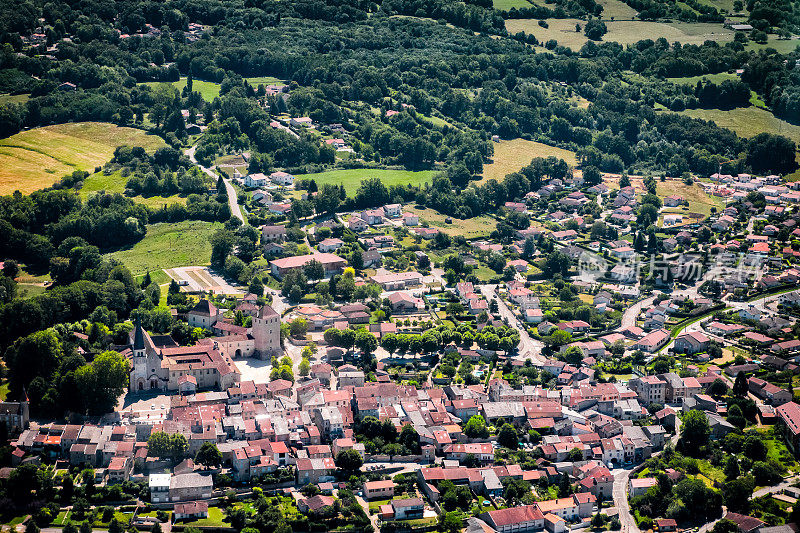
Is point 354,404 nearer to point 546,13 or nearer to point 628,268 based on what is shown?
point 628,268

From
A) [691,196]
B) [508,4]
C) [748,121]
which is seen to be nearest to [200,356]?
[691,196]

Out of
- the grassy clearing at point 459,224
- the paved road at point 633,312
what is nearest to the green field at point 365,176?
the grassy clearing at point 459,224

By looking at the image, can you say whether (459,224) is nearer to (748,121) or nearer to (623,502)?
(748,121)

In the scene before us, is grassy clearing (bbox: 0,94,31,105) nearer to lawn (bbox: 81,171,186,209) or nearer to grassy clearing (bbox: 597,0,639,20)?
lawn (bbox: 81,171,186,209)

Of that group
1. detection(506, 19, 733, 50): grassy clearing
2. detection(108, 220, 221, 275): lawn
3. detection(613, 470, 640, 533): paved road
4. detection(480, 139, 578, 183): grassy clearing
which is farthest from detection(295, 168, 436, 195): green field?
detection(613, 470, 640, 533): paved road

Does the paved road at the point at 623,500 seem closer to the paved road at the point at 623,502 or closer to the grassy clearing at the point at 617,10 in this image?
the paved road at the point at 623,502

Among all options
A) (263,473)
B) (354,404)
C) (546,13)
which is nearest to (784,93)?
(546,13)
